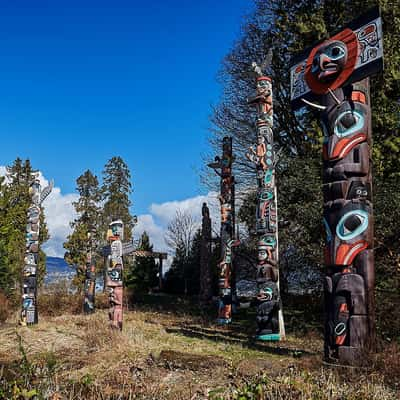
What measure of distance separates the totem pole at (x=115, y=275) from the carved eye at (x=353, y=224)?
20.8 ft

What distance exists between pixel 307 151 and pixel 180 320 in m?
6.70

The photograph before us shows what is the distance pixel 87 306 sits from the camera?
59.2 feet

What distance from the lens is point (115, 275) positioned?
11.6m

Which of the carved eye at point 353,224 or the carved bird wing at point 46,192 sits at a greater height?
the carved bird wing at point 46,192

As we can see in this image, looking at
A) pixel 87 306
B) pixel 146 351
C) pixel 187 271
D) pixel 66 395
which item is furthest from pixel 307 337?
pixel 187 271

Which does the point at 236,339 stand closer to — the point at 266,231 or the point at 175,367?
the point at 266,231

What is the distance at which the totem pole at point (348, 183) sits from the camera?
6.46 metres

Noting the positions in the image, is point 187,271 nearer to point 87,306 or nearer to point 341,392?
point 87,306

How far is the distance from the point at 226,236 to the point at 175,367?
8.95 m

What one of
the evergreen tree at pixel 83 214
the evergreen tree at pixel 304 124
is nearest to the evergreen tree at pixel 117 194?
the evergreen tree at pixel 83 214

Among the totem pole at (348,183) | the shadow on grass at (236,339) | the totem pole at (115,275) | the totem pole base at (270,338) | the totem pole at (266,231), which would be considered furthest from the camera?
the totem pole at (115,275)

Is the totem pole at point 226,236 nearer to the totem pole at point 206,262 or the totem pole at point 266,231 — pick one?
the totem pole at point 266,231

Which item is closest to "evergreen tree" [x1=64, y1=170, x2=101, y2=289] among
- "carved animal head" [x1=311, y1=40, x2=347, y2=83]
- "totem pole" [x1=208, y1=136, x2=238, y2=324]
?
"totem pole" [x1=208, y1=136, x2=238, y2=324]

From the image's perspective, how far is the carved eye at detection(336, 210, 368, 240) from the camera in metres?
6.72
